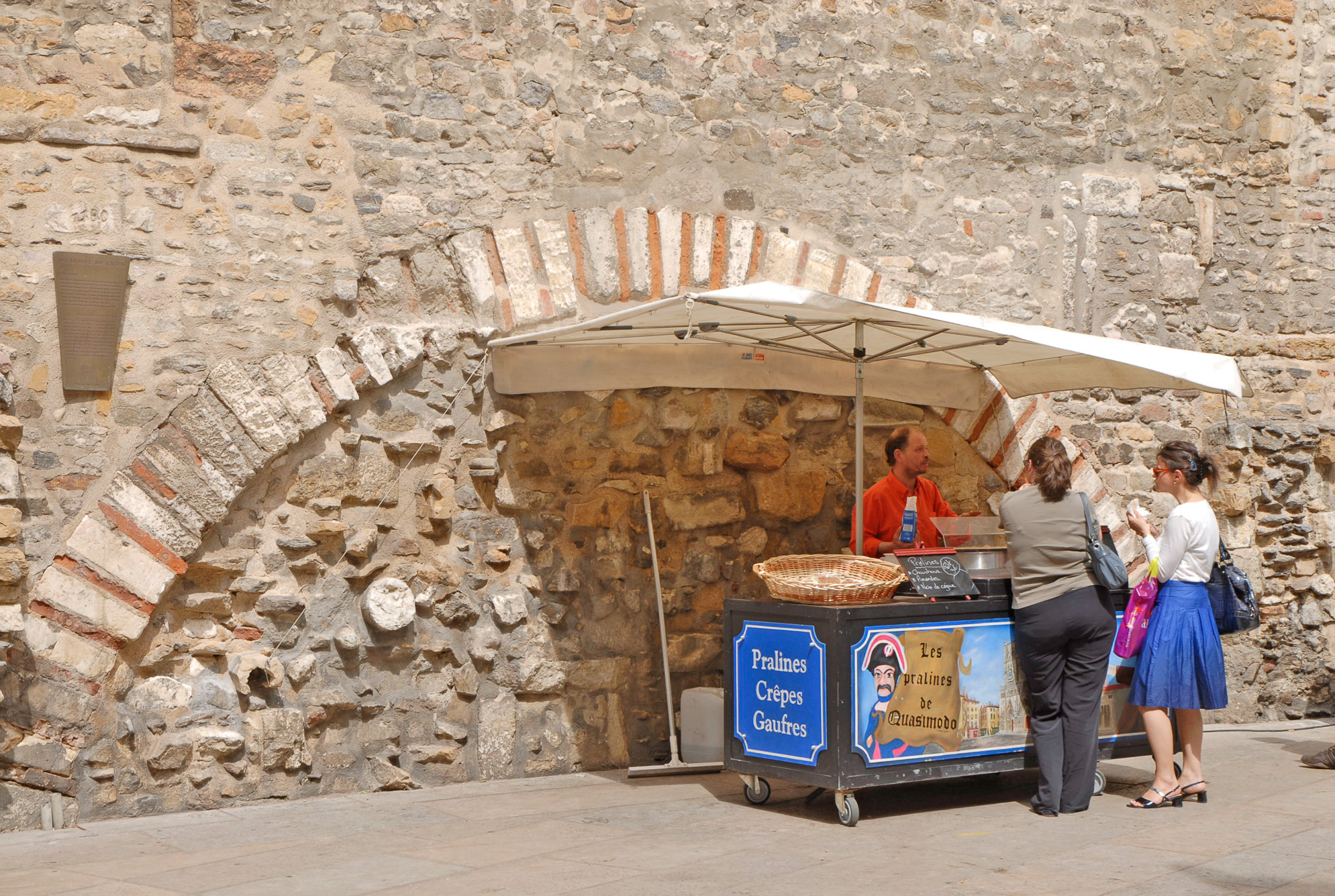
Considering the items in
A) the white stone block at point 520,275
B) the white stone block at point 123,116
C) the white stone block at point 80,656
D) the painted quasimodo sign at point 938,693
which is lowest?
the painted quasimodo sign at point 938,693

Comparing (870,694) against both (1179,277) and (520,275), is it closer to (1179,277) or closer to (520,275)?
(520,275)

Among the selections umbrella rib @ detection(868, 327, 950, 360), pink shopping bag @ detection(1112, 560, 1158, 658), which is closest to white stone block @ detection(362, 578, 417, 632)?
umbrella rib @ detection(868, 327, 950, 360)

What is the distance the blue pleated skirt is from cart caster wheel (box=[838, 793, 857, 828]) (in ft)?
4.30

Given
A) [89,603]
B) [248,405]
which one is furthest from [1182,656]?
[89,603]

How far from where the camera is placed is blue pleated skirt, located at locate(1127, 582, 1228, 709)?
16.9 feet

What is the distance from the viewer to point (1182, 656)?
517 cm

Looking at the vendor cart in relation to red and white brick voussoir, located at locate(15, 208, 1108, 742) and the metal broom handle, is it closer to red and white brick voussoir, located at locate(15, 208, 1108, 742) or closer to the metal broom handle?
the metal broom handle

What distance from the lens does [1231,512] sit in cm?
771

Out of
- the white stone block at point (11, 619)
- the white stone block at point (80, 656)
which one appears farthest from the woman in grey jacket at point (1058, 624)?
the white stone block at point (11, 619)

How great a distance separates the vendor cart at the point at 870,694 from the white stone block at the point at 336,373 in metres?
1.88

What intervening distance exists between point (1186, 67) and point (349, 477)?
18.3 ft

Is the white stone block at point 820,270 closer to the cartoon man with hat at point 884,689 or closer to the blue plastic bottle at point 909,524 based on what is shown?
the blue plastic bottle at point 909,524

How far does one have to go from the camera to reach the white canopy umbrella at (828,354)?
512 cm

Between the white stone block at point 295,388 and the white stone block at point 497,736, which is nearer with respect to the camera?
the white stone block at point 295,388
